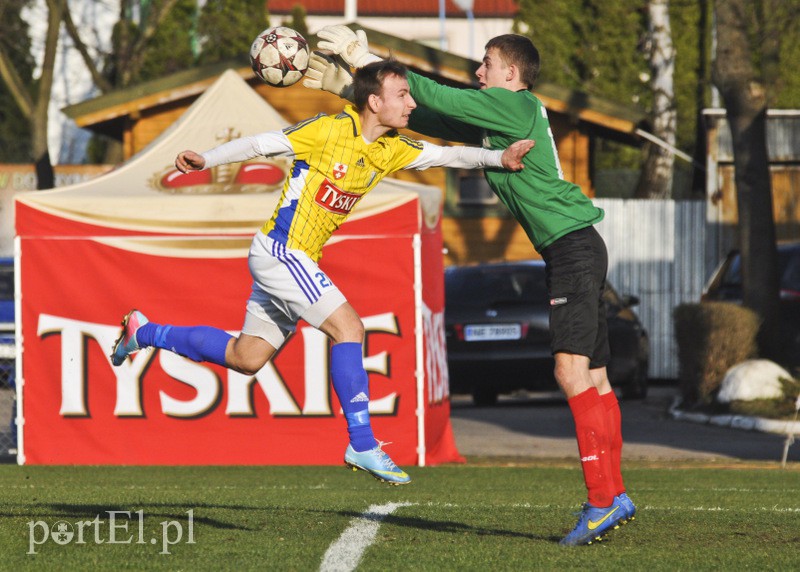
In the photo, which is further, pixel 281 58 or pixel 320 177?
pixel 281 58

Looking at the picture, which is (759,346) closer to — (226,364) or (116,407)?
(116,407)

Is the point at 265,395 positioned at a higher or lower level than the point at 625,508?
lower

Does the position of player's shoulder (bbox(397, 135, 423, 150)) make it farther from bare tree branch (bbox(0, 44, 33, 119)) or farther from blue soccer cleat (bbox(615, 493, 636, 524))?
bare tree branch (bbox(0, 44, 33, 119))

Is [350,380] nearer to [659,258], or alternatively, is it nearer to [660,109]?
[659,258]

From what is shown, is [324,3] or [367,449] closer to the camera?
[367,449]

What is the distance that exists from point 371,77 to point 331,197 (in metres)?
0.61

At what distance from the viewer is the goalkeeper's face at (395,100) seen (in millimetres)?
7145

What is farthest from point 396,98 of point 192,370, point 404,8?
point 404,8

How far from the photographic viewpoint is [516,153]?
267 inches

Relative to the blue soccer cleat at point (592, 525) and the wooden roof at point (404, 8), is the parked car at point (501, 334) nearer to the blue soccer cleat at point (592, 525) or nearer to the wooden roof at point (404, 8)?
the blue soccer cleat at point (592, 525)

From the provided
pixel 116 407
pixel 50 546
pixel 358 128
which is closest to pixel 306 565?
pixel 50 546

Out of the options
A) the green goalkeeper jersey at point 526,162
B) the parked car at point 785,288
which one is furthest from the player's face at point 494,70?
the parked car at point 785,288

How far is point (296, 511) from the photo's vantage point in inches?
311

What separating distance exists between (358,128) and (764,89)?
1199 cm
